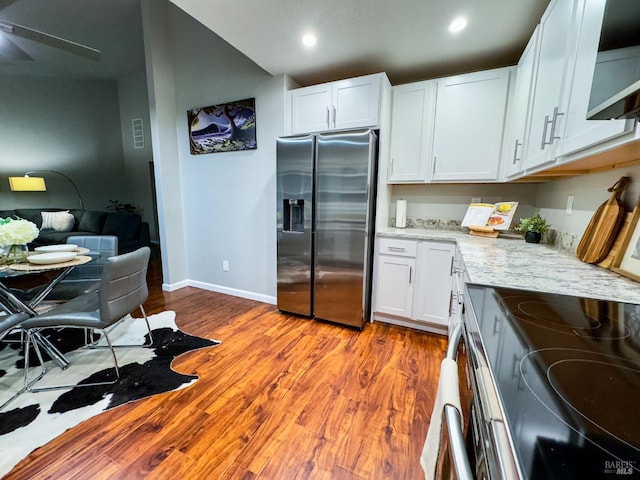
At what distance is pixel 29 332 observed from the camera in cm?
166

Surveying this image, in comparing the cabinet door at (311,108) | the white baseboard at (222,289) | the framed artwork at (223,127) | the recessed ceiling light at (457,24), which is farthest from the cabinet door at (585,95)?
the white baseboard at (222,289)

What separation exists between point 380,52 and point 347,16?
22.3 inches

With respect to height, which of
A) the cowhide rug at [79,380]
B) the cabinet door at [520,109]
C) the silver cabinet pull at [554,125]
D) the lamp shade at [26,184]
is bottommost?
the cowhide rug at [79,380]

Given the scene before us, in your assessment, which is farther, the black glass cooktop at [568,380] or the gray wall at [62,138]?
the gray wall at [62,138]

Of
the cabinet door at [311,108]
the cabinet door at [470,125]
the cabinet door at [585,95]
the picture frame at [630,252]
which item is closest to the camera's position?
the cabinet door at [585,95]

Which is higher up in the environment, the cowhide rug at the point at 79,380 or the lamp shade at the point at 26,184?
the lamp shade at the point at 26,184

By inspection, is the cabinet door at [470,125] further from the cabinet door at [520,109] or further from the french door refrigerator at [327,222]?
the french door refrigerator at [327,222]

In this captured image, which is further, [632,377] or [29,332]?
[29,332]

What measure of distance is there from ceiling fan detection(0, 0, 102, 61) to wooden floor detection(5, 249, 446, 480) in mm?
2595

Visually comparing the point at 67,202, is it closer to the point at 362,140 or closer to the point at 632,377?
the point at 362,140

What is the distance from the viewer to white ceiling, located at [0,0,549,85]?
5.45 feet

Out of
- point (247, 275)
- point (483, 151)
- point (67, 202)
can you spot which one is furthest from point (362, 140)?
Result: point (67, 202)

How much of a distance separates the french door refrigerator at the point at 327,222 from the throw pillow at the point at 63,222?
446 centimetres

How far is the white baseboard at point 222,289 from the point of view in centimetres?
315
